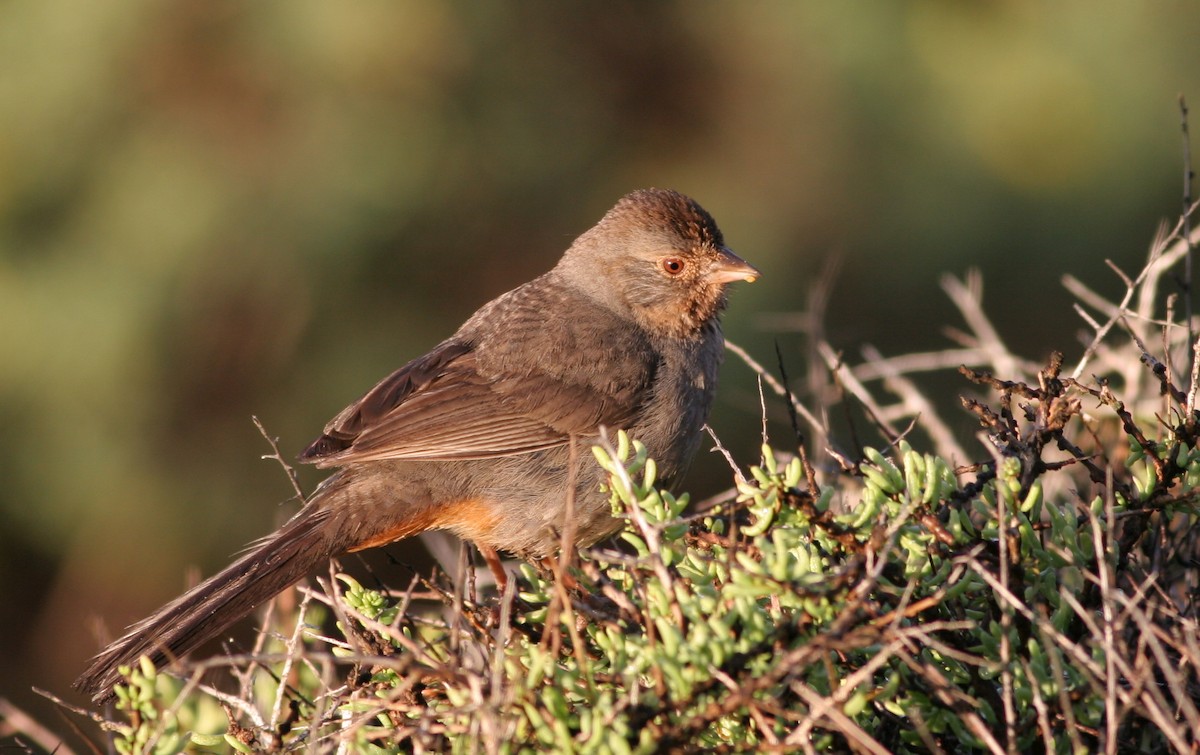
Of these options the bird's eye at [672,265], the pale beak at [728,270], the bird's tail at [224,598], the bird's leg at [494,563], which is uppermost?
the bird's tail at [224,598]

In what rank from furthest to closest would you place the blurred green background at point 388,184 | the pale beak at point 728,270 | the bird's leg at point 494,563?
the blurred green background at point 388,184 → the pale beak at point 728,270 → the bird's leg at point 494,563

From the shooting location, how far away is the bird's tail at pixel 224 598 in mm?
2945

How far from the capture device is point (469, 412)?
3.91 m

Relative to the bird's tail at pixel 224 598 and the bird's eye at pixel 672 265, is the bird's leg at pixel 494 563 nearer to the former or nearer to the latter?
the bird's tail at pixel 224 598

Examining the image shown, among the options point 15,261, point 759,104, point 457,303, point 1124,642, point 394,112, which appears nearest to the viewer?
point 1124,642

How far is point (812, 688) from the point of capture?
6.59 feet

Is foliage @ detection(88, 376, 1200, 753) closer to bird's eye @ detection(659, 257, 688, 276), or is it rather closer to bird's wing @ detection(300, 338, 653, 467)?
bird's wing @ detection(300, 338, 653, 467)

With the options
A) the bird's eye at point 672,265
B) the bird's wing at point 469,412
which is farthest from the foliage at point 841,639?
the bird's eye at point 672,265

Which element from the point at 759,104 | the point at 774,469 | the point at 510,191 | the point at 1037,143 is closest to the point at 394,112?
the point at 510,191

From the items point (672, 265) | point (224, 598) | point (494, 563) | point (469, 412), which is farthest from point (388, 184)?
point (224, 598)

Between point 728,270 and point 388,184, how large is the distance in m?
2.76

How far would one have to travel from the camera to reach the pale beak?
4.32 metres

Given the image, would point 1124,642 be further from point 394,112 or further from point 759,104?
point 759,104

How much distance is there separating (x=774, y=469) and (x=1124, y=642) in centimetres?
63
